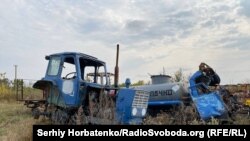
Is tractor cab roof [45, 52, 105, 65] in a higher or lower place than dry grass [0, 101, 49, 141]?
higher

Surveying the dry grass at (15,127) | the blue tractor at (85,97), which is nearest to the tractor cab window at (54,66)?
the blue tractor at (85,97)

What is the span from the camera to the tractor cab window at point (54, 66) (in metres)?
11.3

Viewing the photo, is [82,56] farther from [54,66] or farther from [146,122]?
[146,122]

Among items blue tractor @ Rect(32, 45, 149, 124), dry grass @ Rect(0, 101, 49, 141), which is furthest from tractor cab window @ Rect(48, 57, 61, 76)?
dry grass @ Rect(0, 101, 49, 141)

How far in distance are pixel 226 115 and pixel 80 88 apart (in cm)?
422

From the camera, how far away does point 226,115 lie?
1091 cm

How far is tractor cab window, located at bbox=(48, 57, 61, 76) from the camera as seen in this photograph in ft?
36.9

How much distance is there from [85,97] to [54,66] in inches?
60.5

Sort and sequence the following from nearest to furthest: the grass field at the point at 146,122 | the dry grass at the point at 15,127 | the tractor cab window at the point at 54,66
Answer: the dry grass at the point at 15,127, the grass field at the point at 146,122, the tractor cab window at the point at 54,66

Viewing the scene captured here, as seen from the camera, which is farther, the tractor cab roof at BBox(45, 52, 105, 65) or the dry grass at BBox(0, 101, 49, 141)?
the tractor cab roof at BBox(45, 52, 105, 65)

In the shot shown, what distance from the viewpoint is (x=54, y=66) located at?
1143 centimetres

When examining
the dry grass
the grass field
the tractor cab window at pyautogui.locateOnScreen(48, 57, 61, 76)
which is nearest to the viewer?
the dry grass

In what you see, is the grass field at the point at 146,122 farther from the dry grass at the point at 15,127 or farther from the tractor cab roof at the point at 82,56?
the tractor cab roof at the point at 82,56

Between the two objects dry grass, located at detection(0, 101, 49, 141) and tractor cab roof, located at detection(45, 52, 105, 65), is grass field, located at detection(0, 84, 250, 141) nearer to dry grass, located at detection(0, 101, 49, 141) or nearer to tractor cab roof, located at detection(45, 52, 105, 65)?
dry grass, located at detection(0, 101, 49, 141)
